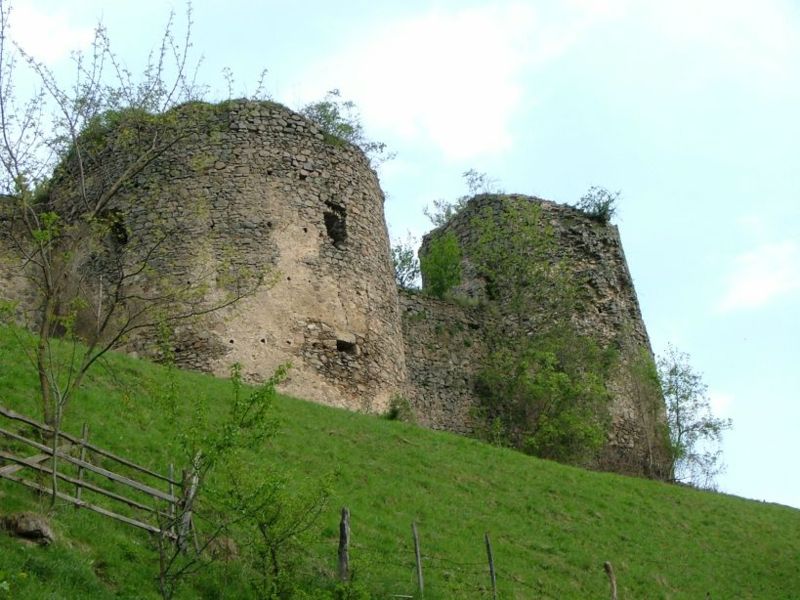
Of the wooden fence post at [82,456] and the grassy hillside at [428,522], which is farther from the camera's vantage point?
the wooden fence post at [82,456]

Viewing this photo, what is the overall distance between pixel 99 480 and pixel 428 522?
490 cm

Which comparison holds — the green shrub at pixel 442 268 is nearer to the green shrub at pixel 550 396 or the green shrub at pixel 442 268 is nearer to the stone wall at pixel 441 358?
the stone wall at pixel 441 358

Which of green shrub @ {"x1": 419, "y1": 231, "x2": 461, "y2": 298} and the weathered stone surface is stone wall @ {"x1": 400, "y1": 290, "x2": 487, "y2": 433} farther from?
the weathered stone surface

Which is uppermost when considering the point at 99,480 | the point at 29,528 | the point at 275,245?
the point at 275,245

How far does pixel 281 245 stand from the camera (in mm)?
20859

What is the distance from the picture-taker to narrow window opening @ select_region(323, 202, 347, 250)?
22.0m

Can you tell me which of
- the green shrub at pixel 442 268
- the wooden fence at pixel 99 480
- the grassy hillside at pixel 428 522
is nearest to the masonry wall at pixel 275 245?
the grassy hillside at pixel 428 522

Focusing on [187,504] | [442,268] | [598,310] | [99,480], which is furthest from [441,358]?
[187,504]

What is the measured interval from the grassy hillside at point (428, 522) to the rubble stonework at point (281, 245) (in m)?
1.22

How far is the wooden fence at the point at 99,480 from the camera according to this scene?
37.3ft

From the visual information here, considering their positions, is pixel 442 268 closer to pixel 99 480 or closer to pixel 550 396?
pixel 550 396

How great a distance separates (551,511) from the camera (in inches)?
714

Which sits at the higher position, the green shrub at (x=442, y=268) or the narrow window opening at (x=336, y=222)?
the green shrub at (x=442, y=268)

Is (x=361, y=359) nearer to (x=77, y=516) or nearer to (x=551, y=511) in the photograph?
(x=551, y=511)
